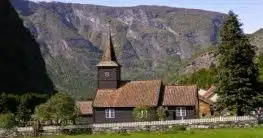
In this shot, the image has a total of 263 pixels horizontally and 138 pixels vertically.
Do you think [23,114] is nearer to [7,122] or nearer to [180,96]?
[7,122]

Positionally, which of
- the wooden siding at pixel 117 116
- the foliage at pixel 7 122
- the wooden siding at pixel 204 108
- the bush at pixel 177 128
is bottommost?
the bush at pixel 177 128

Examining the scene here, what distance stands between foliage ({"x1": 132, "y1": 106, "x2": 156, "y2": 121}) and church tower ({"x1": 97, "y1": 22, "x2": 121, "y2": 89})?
837 cm

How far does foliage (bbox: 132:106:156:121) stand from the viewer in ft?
249

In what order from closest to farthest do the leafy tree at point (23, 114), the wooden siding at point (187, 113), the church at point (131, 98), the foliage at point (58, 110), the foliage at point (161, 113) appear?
the foliage at point (58, 110) < the foliage at point (161, 113) < the wooden siding at point (187, 113) < the church at point (131, 98) < the leafy tree at point (23, 114)

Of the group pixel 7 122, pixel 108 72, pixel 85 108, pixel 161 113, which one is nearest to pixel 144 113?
pixel 161 113

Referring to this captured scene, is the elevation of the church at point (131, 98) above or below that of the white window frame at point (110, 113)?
above

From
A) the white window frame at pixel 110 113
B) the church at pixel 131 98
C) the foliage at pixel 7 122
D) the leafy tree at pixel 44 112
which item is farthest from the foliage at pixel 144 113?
the foliage at pixel 7 122

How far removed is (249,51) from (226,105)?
268 inches

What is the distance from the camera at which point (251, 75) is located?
71.6 m

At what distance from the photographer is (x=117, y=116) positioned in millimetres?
82688

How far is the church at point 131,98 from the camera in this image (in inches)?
3196

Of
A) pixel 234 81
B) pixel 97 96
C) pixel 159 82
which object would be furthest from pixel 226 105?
pixel 97 96

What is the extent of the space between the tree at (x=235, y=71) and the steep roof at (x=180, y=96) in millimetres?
9547

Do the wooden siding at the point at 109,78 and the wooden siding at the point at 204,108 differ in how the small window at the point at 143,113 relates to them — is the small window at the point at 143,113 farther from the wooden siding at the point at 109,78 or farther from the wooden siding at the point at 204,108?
the wooden siding at the point at 204,108
